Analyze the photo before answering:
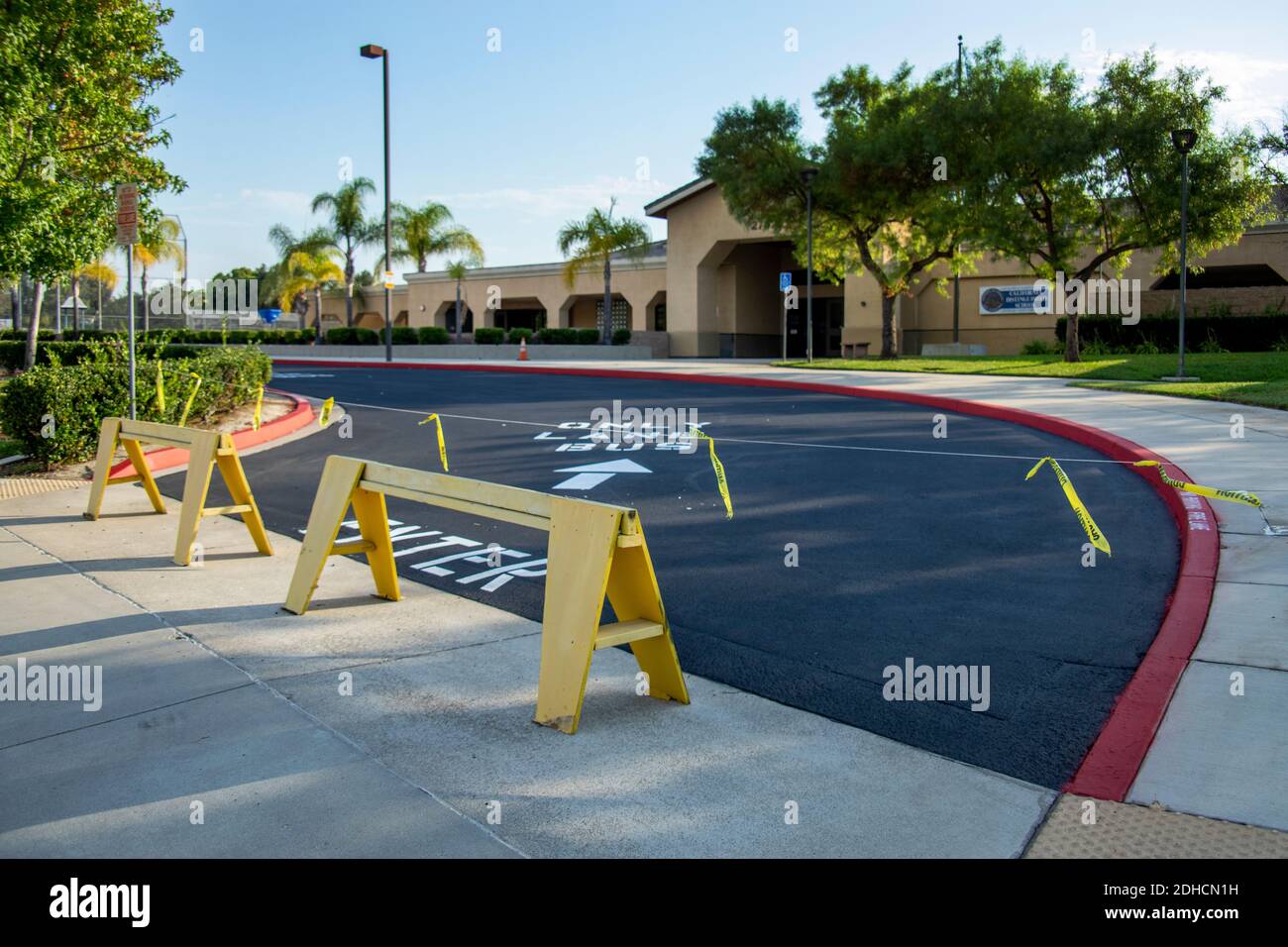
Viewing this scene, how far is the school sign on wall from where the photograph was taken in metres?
37.6

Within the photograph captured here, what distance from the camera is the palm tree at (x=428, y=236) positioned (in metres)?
52.9

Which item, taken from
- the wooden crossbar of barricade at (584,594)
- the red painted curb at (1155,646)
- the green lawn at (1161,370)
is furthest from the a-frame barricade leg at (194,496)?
the green lawn at (1161,370)

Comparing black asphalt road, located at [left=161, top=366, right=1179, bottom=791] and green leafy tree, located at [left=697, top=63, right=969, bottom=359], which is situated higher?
green leafy tree, located at [left=697, top=63, right=969, bottom=359]

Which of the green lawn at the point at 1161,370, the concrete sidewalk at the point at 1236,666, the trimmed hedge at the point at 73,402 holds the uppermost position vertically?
the green lawn at the point at 1161,370

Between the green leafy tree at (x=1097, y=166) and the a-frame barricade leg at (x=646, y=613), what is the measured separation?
82.8 ft

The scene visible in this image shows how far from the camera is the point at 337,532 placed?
260 inches

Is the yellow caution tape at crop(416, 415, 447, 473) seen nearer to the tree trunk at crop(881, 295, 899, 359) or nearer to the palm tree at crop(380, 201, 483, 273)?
the tree trunk at crop(881, 295, 899, 359)

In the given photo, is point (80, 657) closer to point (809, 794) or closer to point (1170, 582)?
point (809, 794)

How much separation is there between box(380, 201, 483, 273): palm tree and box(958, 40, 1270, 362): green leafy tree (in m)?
30.2

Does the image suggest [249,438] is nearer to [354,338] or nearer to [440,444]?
[440,444]

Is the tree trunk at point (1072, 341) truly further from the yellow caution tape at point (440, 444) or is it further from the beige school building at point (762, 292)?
the yellow caution tape at point (440, 444)

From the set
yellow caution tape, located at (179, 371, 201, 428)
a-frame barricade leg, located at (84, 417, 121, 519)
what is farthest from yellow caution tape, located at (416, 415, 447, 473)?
a-frame barricade leg, located at (84, 417, 121, 519)

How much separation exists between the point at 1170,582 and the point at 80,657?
21.3ft
